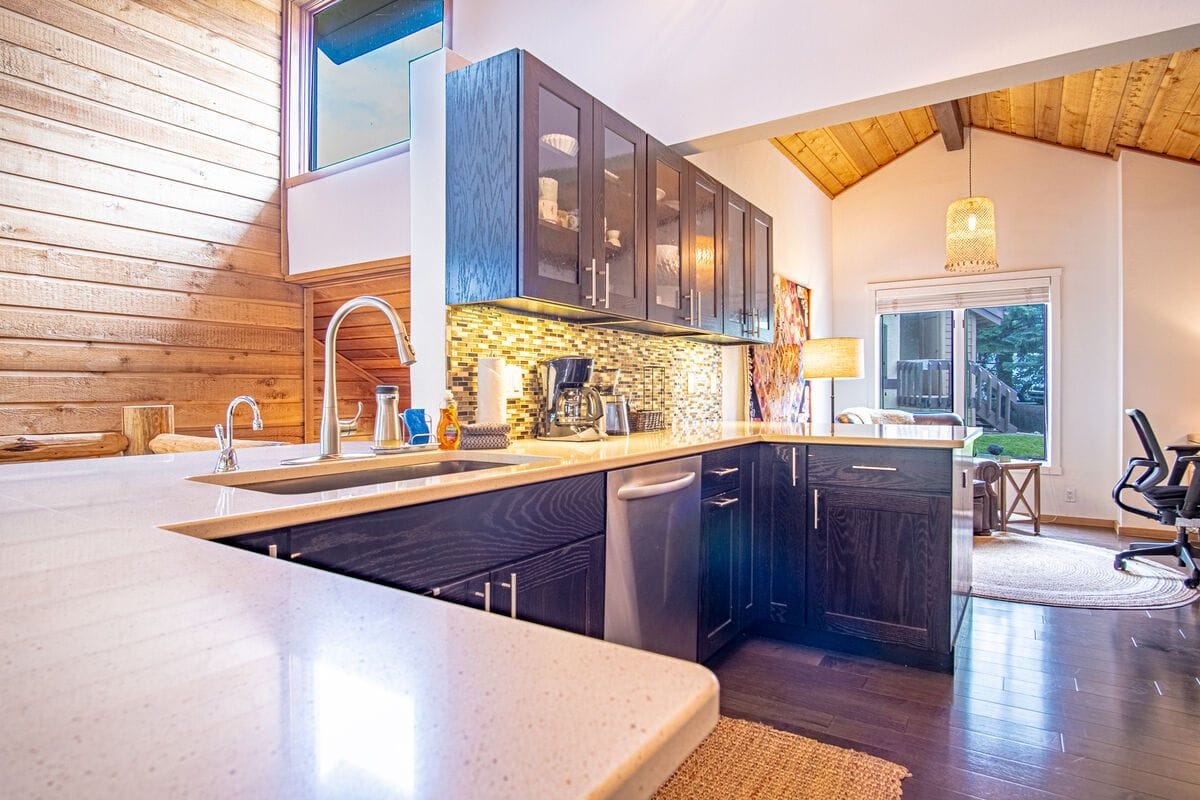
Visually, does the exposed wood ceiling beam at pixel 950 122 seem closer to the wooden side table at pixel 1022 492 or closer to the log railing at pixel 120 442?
the wooden side table at pixel 1022 492

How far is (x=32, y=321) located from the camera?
9.77ft

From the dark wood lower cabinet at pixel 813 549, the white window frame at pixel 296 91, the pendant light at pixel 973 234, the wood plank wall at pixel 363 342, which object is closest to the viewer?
the dark wood lower cabinet at pixel 813 549

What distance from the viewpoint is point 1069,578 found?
381cm

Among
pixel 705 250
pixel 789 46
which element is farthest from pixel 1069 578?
pixel 789 46

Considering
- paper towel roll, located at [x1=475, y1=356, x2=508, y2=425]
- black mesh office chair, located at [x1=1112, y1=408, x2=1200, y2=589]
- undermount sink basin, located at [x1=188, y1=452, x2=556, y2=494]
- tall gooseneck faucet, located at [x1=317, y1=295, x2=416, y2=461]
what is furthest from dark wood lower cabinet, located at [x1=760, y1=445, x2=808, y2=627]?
black mesh office chair, located at [x1=1112, y1=408, x2=1200, y2=589]

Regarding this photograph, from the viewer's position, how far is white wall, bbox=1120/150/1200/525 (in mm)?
4770

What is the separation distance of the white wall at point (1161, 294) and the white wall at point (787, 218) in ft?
7.38

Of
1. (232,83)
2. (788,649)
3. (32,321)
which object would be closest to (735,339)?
(788,649)

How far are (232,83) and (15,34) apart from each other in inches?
37.6

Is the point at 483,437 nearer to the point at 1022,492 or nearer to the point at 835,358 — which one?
the point at 835,358

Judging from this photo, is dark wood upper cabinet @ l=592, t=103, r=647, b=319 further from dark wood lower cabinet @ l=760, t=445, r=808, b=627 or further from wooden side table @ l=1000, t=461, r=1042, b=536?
wooden side table @ l=1000, t=461, r=1042, b=536

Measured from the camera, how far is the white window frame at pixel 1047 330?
5566 mm

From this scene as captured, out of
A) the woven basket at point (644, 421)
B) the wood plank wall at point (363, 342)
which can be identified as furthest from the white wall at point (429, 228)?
the woven basket at point (644, 421)

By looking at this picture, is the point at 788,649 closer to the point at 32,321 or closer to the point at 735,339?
the point at 735,339
